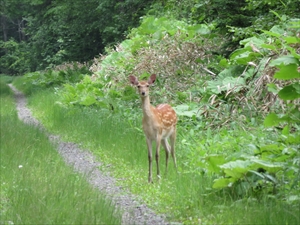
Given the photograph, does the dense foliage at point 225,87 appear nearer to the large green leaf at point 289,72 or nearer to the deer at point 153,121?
the large green leaf at point 289,72

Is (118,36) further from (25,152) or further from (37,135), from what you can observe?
(25,152)

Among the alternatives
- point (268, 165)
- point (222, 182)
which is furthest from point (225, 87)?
point (268, 165)

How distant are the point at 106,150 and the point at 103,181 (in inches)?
90.6

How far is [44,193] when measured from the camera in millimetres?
7195

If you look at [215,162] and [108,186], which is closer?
[215,162]

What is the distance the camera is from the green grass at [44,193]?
6.35 metres

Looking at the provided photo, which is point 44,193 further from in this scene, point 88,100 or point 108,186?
point 88,100

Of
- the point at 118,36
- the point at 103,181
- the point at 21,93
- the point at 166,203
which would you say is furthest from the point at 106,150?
the point at 21,93

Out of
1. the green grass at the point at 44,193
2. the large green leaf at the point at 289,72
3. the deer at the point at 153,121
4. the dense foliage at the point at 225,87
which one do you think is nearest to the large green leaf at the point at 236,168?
the dense foliage at the point at 225,87

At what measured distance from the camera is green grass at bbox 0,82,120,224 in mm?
6348

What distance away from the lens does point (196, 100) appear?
1313 centimetres

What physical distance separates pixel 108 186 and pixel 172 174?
95 centimetres

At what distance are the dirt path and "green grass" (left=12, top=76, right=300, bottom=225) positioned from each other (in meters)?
0.14

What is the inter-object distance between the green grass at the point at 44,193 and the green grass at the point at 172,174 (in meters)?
0.87
